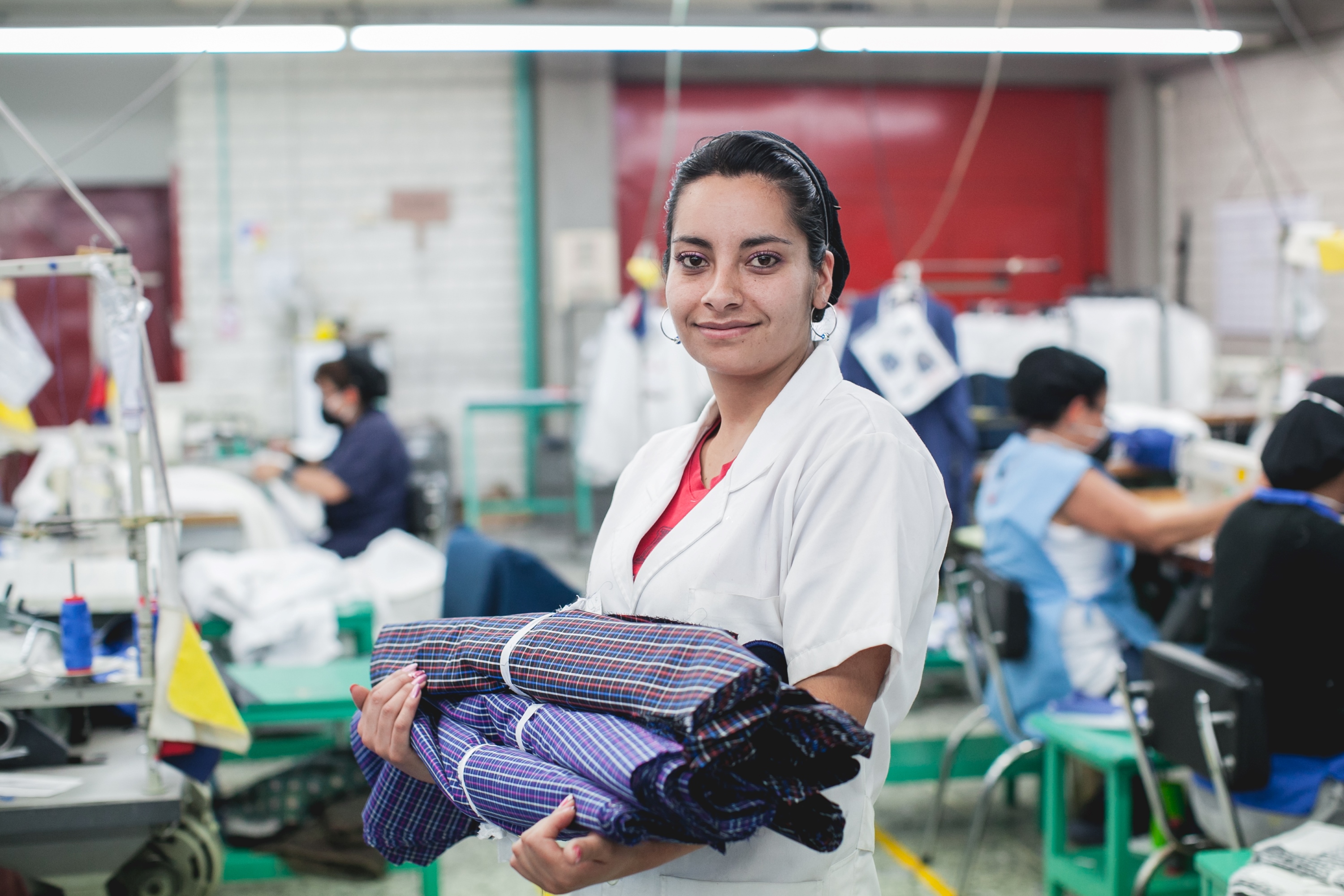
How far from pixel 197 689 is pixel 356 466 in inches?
82.3

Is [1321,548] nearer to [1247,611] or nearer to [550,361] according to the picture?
[1247,611]

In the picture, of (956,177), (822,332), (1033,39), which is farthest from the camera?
(956,177)

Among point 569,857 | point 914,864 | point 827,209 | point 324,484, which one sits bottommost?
point 914,864

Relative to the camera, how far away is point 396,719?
1.10 m

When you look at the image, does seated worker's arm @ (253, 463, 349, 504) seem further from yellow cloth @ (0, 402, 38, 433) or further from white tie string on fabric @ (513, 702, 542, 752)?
white tie string on fabric @ (513, 702, 542, 752)

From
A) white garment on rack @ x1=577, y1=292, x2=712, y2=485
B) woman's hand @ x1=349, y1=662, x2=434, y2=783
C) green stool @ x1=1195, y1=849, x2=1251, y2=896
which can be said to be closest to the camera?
woman's hand @ x1=349, y1=662, x2=434, y2=783

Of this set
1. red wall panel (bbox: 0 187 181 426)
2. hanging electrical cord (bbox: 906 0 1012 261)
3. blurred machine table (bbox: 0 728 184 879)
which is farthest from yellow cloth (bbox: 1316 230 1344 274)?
red wall panel (bbox: 0 187 181 426)

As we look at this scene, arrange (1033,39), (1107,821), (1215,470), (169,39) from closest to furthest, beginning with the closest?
(1107,821) < (1215,470) < (169,39) < (1033,39)

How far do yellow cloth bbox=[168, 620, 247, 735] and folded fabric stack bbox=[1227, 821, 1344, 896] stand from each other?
1563 mm

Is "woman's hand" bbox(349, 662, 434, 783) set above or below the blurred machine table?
above

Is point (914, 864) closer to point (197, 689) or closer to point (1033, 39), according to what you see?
point (197, 689)

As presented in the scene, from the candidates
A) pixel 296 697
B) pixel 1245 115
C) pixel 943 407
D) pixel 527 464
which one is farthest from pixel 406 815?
pixel 1245 115

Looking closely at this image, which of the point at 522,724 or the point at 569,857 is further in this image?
the point at 522,724

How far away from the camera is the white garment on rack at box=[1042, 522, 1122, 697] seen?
2.56 metres
